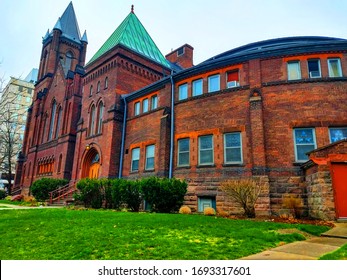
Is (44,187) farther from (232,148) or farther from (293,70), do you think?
(293,70)

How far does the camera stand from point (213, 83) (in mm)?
16172

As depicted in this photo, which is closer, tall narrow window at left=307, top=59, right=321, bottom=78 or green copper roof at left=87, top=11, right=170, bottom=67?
tall narrow window at left=307, top=59, right=321, bottom=78

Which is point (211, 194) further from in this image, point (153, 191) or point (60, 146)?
point (60, 146)

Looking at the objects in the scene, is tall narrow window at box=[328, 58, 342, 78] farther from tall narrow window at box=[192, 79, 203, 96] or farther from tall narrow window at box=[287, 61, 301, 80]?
tall narrow window at box=[192, 79, 203, 96]

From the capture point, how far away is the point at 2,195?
1309 inches

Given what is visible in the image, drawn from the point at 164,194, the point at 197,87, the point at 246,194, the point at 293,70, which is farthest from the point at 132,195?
the point at 293,70

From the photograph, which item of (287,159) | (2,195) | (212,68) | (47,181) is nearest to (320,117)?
(287,159)

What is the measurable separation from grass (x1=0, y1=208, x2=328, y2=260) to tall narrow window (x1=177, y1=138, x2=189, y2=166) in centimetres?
761

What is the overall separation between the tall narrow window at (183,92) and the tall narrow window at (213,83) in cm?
174

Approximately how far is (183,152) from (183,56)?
1913 centimetres

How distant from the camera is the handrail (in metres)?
21.4

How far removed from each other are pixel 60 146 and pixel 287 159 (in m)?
23.4

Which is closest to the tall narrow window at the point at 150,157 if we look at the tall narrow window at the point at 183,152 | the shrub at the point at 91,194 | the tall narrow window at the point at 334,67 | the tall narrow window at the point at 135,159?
the tall narrow window at the point at 135,159

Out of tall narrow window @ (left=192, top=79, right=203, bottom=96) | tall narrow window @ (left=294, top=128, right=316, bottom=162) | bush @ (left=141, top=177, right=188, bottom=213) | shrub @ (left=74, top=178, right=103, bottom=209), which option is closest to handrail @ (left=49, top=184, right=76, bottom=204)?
shrub @ (left=74, top=178, right=103, bottom=209)
